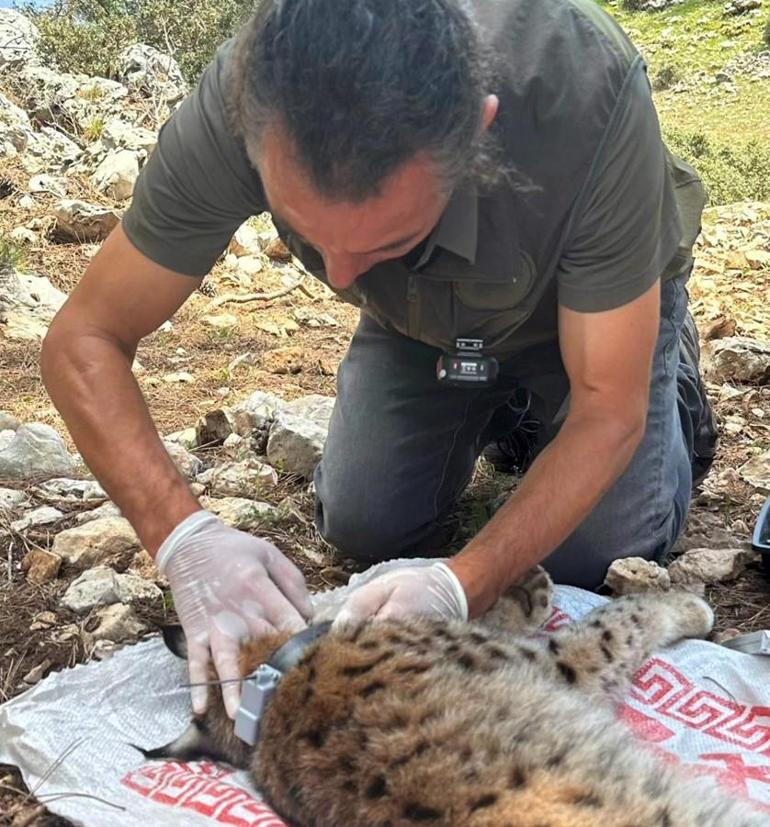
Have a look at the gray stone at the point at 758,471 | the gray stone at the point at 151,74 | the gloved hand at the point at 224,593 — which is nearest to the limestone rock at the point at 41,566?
the gloved hand at the point at 224,593

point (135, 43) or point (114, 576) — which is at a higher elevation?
point (135, 43)

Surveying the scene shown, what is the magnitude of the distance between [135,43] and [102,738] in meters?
11.7

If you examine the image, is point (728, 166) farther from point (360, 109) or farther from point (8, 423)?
point (360, 109)

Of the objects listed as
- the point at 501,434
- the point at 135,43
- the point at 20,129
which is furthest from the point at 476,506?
the point at 135,43

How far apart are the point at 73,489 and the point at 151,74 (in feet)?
28.4

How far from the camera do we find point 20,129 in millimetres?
10047

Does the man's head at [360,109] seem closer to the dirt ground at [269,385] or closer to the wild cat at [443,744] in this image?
the wild cat at [443,744]

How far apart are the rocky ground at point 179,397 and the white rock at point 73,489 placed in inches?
0.5

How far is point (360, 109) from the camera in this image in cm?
227

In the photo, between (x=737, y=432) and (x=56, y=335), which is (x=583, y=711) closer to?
(x=56, y=335)

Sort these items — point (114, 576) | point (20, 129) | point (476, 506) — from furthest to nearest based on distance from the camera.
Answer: point (20, 129) < point (476, 506) < point (114, 576)

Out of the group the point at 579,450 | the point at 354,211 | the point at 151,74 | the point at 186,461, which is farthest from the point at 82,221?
the point at 354,211

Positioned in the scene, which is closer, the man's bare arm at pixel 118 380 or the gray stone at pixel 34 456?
the man's bare arm at pixel 118 380

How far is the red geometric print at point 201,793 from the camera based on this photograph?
2.55 m
